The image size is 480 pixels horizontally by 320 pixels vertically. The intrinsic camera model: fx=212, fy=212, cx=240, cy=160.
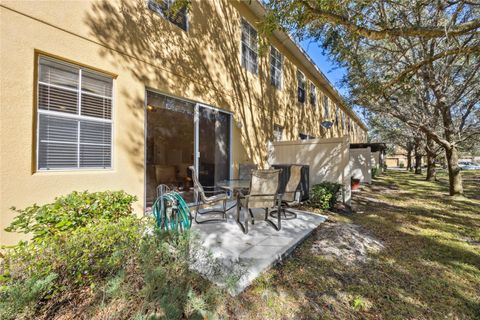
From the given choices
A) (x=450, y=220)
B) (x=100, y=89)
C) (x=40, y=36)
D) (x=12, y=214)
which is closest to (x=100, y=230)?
(x=12, y=214)

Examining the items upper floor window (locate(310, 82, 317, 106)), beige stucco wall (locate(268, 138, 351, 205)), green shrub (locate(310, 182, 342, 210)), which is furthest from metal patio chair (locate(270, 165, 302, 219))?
upper floor window (locate(310, 82, 317, 106))

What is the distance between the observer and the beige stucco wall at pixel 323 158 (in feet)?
20.5

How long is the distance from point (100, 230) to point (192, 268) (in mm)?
1172

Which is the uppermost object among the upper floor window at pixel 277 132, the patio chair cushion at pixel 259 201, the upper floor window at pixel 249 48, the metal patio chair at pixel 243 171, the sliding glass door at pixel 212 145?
the upper floor window at pixel 249 48

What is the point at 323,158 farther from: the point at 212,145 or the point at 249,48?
the point at 249,48

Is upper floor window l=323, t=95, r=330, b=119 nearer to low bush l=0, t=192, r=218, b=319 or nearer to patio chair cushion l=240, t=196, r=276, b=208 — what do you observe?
patio chair cushion l=240, t=196, r=276, b=208

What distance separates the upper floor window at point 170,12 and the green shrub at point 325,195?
550cm

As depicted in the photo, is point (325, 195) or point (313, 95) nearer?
point (325, 195)

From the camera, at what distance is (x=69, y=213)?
2.77 m

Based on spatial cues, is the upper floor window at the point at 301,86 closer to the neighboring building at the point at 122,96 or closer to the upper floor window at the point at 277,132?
the upper floor window at the point at 277,132

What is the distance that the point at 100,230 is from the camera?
2459mm

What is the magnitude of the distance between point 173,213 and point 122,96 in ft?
7.98

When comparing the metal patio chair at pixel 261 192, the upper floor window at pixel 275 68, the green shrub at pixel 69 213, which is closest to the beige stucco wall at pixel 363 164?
the upper floor window at pixel 275 68

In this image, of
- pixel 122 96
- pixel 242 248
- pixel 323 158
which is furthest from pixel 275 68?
pixel 242 248
